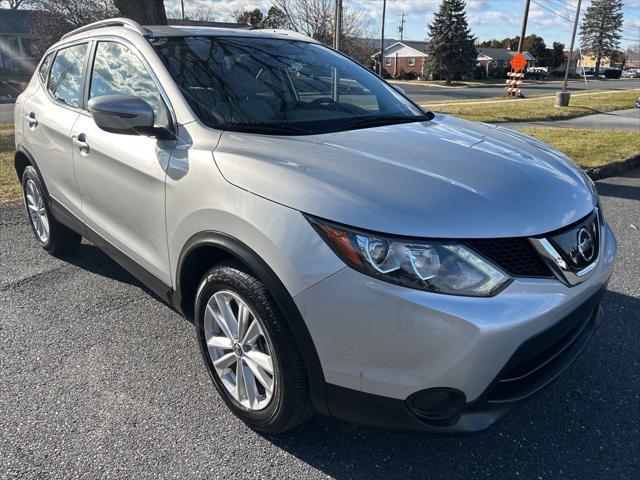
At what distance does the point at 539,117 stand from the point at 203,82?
1435 cm

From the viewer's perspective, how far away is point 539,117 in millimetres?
14961

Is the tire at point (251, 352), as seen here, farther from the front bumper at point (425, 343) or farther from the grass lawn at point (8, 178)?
the grass lawn at point (8, 178)

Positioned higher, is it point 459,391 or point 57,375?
point 459,391

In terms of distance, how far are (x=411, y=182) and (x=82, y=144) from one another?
2269 mm

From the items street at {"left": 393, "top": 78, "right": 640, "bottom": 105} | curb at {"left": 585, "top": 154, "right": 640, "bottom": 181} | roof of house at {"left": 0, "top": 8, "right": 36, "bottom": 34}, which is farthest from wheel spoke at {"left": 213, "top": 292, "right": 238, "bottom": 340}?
roof of house at {"left": 0, "top": 8, "right": 36, "bottom": 34}

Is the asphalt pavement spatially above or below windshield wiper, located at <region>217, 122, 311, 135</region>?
below

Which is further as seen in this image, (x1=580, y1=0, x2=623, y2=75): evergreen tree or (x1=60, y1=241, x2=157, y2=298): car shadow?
(x1=580, y1=0, x2=623, y2=75): evergreen tree

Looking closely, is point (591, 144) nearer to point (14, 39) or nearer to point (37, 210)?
point (37, 210)

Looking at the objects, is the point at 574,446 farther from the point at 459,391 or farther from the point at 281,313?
the point at 281,313

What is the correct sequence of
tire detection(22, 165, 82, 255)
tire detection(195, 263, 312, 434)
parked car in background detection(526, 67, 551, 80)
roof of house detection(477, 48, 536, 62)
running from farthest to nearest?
1. roof of house detection(477, 48, 536, 62)
2. parked car in background detection(526, 67, 551, 80)
3. tire detection(22, 165, 82, 255)
4. tire detection(195, 263, 312, 434)

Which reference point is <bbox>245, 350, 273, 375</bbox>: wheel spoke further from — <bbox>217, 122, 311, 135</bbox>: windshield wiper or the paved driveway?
the paved driveway

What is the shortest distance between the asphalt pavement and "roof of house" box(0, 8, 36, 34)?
→ 2068 inches

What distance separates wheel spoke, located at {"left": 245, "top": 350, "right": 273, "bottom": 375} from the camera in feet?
7.16

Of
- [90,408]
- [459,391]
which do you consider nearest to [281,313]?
[459,391]
